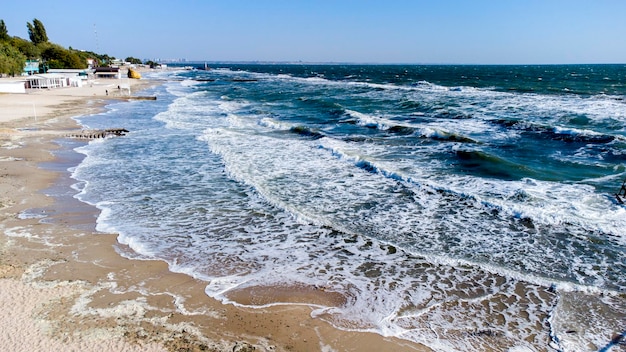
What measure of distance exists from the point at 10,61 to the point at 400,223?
2723 inches

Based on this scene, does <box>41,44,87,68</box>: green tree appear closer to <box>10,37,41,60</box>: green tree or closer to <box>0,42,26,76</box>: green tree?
<box>10,37,41,60</box>: green tree

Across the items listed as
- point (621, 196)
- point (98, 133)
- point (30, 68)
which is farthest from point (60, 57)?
point (621, 196)

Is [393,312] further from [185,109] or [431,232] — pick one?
[185,109]

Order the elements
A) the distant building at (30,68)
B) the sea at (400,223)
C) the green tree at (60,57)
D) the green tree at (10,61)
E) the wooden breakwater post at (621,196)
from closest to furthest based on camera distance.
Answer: the sea at (400,223) < the wooden breakwater post at (621,196) < the green tree at (10,61) < the distant building at (30,68) < the green tree at (60,57)

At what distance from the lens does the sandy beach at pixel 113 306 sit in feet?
21.9

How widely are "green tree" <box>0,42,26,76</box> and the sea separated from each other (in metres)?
47.0

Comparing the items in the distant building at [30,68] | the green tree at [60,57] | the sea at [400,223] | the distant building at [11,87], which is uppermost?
the green tree at [60,57]

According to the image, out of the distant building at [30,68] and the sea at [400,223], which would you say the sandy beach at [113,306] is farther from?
the distant building at [30,68]

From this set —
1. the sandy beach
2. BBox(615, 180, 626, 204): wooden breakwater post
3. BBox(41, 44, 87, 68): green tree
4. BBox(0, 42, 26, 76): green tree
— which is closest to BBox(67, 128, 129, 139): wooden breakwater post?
the sandy beach

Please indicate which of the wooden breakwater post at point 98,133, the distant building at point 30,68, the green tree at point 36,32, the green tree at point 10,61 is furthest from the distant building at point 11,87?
the green tree at point 36,32

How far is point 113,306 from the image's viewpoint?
25.1 ft

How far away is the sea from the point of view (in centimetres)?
784

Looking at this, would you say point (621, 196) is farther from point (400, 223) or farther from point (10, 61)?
point (10, 61)

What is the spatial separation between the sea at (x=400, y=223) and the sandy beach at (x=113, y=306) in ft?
1.23
